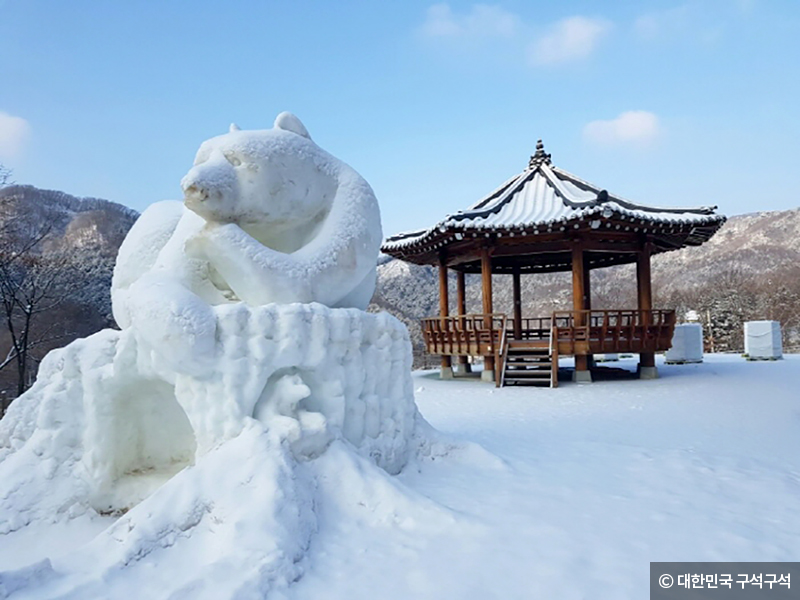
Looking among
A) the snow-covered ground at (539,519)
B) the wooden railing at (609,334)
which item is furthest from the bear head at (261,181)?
the wooden railing at (609,334)

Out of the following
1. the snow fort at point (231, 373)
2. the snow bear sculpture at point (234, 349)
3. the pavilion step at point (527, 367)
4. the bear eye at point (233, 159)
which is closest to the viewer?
the snow fort at point (231, 373)

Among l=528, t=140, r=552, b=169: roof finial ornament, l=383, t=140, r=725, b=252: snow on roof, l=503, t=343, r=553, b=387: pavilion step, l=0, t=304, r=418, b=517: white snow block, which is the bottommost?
l=503, t=343, r=553, b=387: pavilion step

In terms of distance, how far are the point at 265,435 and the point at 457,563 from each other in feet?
3.78

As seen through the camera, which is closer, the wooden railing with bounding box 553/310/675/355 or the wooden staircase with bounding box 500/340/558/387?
the wooden railing with bounding box 553/310/675/355

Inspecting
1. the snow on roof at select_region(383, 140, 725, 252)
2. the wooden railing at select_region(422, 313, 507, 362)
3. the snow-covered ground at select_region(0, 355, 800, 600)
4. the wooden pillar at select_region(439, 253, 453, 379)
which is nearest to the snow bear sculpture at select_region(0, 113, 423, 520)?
the snow-covered ground at select_region(0, 355, 800, 600)

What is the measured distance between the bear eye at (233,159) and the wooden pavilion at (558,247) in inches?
273

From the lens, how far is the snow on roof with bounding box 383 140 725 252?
925cm

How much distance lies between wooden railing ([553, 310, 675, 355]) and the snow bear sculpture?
6.76 metres

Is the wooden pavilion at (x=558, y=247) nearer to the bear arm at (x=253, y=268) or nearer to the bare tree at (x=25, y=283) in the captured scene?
the bear arm at (x=253, y=268)

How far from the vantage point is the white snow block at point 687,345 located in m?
13.9

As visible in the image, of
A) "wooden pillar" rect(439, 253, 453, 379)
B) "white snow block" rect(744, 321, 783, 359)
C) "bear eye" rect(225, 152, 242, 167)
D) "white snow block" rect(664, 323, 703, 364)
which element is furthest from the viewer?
"white snow block" rect(744, 321, 783, 359)

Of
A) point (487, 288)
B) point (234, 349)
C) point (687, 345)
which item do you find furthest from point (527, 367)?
point (234, 349)

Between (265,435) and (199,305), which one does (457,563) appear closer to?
(265,435)

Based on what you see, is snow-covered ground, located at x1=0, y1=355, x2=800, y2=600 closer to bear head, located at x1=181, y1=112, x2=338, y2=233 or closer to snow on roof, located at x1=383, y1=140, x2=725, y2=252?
bear head, located at x1=181, y1=112, x2=338, y2=233
